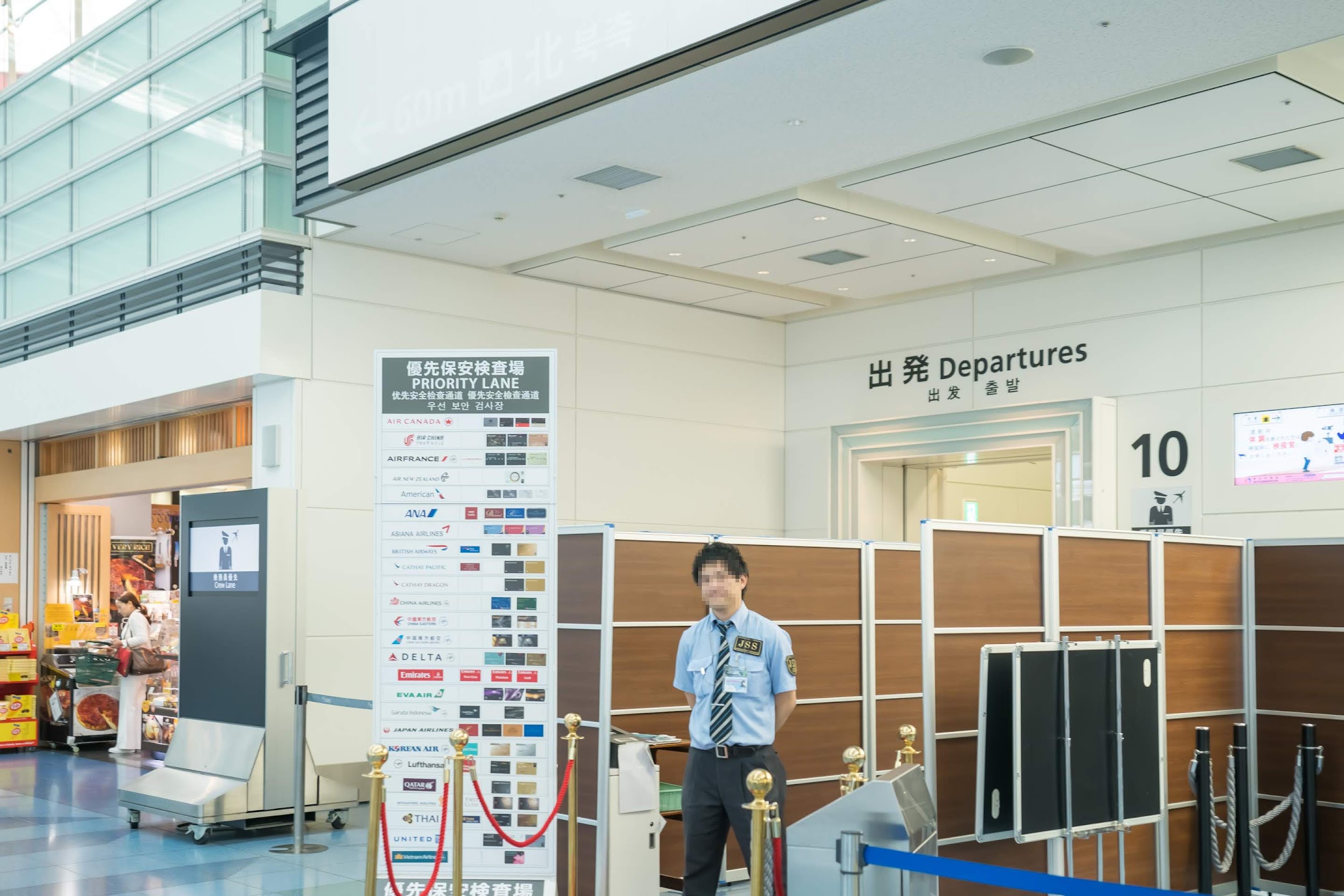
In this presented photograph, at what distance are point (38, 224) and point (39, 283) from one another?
1.97 ft

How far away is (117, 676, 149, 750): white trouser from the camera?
1273cm

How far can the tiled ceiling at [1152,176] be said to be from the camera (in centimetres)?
730

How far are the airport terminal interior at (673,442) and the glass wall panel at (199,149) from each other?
0.15ft

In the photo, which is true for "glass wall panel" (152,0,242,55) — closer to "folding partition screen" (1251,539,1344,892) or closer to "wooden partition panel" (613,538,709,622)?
"wooden partition panel" (613,538,709,622)

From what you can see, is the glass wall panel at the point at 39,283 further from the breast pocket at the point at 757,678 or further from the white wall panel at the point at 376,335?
the breast pocket at the point at 757,678

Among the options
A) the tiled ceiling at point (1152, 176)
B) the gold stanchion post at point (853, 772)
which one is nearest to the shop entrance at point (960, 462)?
the tiled ceiling at point (1152, 176)

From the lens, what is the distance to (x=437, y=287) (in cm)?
1077

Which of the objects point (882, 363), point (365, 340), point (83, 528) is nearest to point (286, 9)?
point (365, 340)

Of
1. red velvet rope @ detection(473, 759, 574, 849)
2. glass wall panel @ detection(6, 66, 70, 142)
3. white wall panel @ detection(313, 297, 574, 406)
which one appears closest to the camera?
red velvet rope @ detection(473, 759, 574, 849)

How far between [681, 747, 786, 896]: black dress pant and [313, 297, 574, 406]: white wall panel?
547 centimetres

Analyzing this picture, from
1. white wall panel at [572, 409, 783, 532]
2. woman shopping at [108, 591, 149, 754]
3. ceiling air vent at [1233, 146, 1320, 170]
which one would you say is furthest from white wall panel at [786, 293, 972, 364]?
woman shopping at [108, 591, 149, 754]

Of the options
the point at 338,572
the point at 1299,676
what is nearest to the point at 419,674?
the point at 338,572

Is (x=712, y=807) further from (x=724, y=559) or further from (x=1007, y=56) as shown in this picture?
(x=1007, y=56)

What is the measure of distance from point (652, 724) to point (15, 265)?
9761 mm
